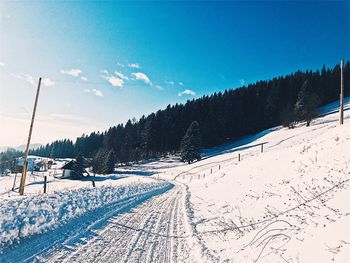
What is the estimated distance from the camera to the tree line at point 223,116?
75963mm

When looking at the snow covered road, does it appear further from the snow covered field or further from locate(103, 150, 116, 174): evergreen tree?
locate(103, 150, 116, 174): evergreen tree

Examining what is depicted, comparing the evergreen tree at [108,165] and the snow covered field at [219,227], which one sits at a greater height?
the snow covered field at [219,227]

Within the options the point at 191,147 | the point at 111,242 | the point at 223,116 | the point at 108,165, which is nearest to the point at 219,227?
the point at 111,242

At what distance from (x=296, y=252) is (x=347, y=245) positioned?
107 centimetres

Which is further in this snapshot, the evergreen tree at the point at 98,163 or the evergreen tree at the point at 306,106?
the evergreen tree at the point at 98,163

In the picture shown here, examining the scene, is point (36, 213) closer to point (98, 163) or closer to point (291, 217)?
point (291, 217)

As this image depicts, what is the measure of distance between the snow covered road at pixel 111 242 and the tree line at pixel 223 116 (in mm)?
64736

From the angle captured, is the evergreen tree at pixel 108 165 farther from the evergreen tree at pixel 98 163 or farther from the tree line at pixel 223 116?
the tree line at pixel 223 116

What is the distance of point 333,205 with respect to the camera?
6512 mm

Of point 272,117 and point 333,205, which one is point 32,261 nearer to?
point 333,205

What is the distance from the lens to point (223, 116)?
76.7m

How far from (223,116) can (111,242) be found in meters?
73.3

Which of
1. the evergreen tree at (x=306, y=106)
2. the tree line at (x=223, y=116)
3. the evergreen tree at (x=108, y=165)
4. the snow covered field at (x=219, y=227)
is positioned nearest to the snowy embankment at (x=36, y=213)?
the snow covered field at (x=219, y=227)

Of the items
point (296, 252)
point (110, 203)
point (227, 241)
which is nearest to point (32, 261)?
point (227, 241)
